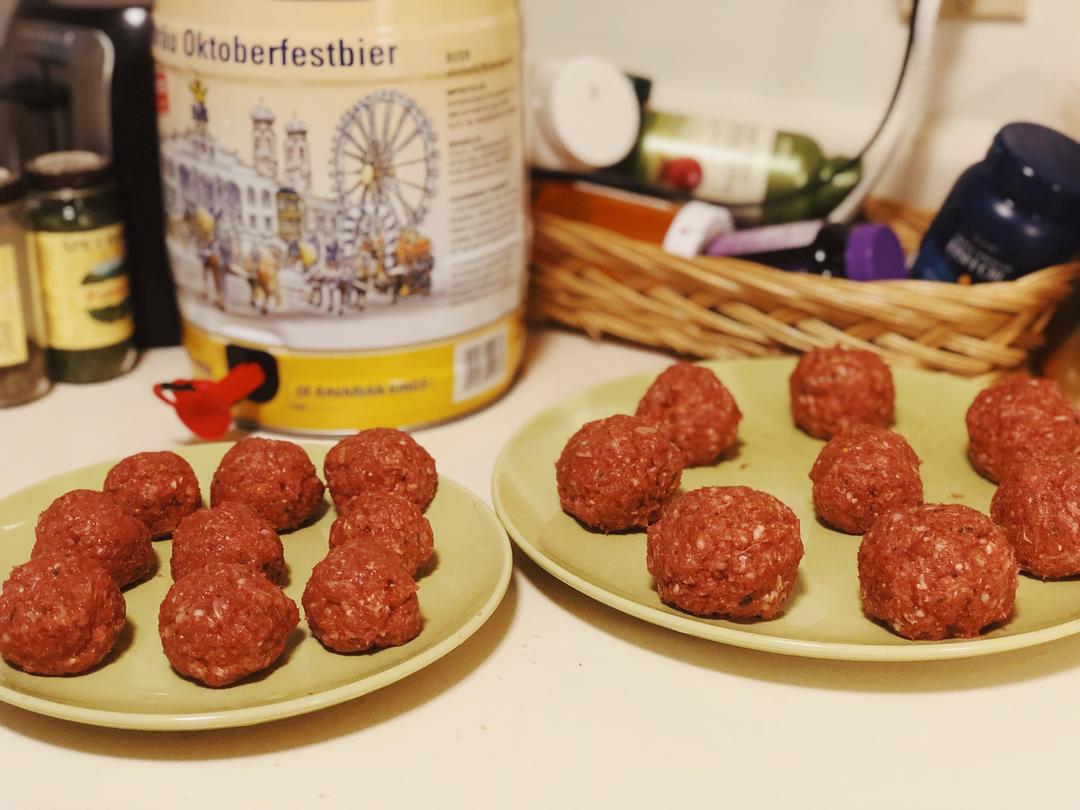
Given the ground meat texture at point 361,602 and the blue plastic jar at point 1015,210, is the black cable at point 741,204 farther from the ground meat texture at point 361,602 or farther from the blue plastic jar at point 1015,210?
the ground meat texture at point 361,602

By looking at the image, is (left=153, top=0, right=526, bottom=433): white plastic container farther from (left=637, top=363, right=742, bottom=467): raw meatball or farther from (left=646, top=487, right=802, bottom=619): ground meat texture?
(left=646, top=487, right=802, bottom=619): ground meat texture

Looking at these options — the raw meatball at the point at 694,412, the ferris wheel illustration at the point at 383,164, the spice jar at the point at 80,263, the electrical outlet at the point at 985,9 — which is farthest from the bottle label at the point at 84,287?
the electrical outlet at the point at 985,9

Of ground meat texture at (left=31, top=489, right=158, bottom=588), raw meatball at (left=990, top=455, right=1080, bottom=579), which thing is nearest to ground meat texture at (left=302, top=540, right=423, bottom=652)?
ground meat texture at (left=31, top=489, right=158, bottom=588)

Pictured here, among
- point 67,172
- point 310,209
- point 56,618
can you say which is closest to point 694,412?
point 310,209

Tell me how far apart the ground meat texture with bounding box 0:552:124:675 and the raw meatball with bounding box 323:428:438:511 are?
0.19 metres

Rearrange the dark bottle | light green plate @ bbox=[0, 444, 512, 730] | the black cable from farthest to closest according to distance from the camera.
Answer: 1. the black cable
2. the dark bottle
3. light green plate @ bbox=[0, 444, 512, 730]

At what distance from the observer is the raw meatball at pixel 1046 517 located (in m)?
0.71

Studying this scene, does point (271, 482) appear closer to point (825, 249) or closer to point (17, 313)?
point (17, 313)

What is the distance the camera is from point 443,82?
0.87m

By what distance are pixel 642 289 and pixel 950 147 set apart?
39 cm

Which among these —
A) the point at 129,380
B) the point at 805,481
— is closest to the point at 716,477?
the point at 805,481

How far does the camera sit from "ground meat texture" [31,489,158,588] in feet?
2.28

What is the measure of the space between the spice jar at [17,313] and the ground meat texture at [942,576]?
720mm

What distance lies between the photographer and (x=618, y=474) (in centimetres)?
75
